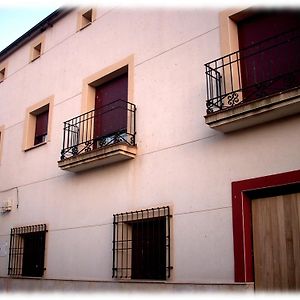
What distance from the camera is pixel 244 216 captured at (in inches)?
237

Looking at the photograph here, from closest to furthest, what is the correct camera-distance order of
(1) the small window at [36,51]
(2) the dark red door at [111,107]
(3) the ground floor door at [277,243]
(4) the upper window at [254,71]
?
(3) the ground floor door at [277,243] < (4) the upper window at [254,71] < (2) the dark red door at [111,107] < (1) the small window at [36,51]

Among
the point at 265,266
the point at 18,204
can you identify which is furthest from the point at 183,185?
the point at 18,204

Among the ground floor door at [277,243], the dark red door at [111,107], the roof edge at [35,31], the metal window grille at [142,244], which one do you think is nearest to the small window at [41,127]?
the dark red door at [111,107]

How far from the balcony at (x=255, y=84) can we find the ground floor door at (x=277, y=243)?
1.13 metres

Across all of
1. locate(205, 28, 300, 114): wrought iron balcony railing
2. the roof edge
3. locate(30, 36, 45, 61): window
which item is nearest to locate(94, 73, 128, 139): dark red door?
locate(205, 28, 300, 114): wrought iron balcony railing

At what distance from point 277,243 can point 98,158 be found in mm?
3446

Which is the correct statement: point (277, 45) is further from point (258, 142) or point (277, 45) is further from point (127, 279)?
point (127, 279)

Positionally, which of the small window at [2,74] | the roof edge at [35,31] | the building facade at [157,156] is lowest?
the building facade at [157,156]

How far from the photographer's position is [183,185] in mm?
6898

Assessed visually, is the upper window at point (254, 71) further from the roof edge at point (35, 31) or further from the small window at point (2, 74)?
the small window at point (2, 74)

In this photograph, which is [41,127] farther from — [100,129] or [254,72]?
[254,72]

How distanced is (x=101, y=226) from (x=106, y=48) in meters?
3.54

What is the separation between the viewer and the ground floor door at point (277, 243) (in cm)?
557

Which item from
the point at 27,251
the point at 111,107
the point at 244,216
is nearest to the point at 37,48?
the point at 111,107
